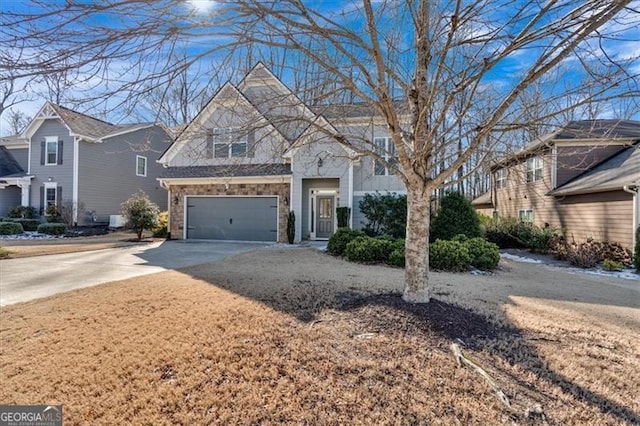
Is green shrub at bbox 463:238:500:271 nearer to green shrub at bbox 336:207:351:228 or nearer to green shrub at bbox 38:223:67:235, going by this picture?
green shrub at bbox 336:207:351:228

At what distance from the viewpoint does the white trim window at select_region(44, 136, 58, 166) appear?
21250 millimetres

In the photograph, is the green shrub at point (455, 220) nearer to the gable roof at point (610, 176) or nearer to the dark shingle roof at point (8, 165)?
the gable roof at point (610, 176)

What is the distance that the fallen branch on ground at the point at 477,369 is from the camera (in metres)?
2.78

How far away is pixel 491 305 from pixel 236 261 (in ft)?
22.3

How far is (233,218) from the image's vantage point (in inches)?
645

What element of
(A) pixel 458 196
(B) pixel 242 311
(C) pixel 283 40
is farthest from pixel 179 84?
(A) pixel 458 196

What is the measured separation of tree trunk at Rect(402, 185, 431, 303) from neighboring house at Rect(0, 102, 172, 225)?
19.0 metres

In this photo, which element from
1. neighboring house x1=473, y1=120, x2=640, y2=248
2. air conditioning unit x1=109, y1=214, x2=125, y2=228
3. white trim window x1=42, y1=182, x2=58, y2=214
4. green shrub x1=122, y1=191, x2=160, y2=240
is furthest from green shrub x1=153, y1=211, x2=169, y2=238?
neighboring house x1=473, y1=120, x2=640, y2=248

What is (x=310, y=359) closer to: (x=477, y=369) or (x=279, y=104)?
(x=477, y=369)

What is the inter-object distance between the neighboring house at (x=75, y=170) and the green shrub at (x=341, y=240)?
537 inches

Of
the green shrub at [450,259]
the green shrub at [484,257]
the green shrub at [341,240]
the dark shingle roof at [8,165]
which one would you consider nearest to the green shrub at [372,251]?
the green shrub at [341,240]

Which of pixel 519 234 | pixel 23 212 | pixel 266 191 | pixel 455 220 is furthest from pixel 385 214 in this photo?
pixel 23 212

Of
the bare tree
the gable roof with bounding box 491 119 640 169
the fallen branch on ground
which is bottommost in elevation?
the fallen branch on ground

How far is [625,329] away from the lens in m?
4.82
